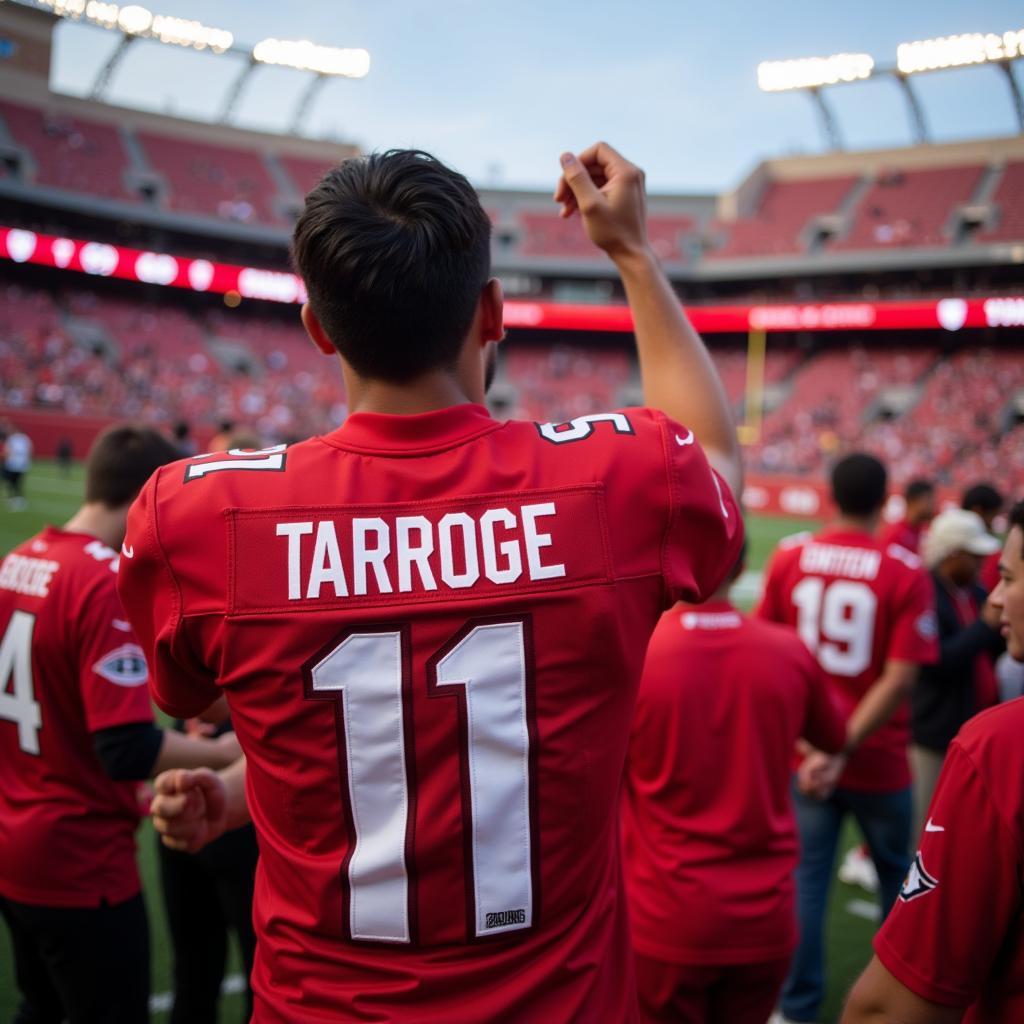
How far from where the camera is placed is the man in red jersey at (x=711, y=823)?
236 centimetres

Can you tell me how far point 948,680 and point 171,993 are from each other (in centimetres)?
376

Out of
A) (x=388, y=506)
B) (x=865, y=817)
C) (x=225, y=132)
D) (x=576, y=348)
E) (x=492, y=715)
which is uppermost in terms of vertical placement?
(x=225, y=132)

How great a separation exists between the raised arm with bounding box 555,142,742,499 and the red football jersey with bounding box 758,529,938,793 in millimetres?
2429

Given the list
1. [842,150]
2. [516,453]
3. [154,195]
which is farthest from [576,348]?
[516,453]

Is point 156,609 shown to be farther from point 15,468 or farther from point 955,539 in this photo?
point 15,468

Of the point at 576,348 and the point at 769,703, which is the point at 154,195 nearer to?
the point at 576,348

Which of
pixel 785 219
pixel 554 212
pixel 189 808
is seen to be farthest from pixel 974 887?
pixel 554 212

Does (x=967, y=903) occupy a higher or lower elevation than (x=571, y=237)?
lower

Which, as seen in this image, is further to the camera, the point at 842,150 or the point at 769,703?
the point at 842,150

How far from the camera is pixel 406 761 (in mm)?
1224

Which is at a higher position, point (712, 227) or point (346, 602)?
point (712, 227)

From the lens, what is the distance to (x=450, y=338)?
1.33 m

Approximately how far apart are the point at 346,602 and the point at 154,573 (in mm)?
302

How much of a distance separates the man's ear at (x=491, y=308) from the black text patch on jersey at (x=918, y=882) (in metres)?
1.13
